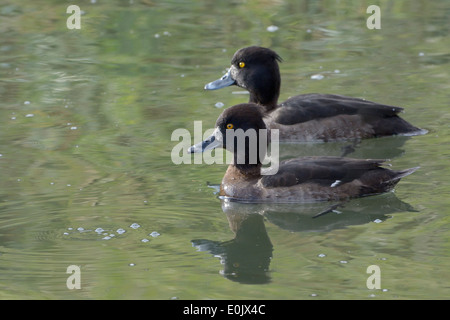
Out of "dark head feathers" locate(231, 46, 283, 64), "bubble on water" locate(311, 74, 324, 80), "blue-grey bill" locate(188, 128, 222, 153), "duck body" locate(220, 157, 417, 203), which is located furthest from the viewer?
"bubble on water" locate(311, 74, 324, 80)

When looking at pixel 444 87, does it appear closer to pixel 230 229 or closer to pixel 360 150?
pixel 360 150

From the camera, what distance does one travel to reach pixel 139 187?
918 centimetres

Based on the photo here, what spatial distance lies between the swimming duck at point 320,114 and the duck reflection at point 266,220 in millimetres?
2168

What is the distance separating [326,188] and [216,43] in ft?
23.2

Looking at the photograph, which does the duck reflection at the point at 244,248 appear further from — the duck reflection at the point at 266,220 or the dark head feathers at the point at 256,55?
the dark head feathers at the point at 256,55

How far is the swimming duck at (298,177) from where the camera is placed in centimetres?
862

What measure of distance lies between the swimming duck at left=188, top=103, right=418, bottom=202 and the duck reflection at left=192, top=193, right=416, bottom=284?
3.6 inches

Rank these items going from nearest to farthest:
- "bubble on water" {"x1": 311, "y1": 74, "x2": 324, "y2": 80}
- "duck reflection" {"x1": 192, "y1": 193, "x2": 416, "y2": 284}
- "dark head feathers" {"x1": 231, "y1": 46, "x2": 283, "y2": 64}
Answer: "duck reflection" {"x1": 192, "y1": 193, "x2": 416, "y2": 284}, "dark head feathers" {"x1": 231, "y1": 46, "x2": 283, "y2": 64}, "bubble on water" {"x1": 311, "y1": 74, "x2": 324, "y2": 80}

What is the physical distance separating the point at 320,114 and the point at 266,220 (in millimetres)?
2943

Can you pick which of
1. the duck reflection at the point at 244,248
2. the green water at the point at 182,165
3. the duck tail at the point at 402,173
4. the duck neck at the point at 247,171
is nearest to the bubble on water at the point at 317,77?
the green water at the point at 182,165

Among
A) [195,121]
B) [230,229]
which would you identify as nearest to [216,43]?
[195,121]

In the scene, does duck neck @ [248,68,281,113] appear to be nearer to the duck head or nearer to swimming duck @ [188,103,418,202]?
the duck head

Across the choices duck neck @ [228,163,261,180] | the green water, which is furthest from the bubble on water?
duck neck @ [228,163,261,180]

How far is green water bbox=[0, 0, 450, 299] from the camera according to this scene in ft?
22.8
